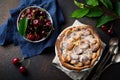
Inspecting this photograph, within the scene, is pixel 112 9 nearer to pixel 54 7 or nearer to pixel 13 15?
pixel 54 7

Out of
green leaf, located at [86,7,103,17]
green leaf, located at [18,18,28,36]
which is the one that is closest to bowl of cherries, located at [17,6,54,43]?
green leaf, located at [18,18,28,36]

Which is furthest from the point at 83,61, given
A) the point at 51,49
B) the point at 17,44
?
the point at 17,44

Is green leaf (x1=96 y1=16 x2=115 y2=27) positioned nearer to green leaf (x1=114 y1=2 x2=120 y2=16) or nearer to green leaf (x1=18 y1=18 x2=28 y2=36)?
green leaf (x1=114 y1=2 x2=120 y2=16)

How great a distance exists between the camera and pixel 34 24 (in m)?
1.21

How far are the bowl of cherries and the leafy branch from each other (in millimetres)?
89

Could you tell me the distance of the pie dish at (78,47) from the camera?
3.93 ft

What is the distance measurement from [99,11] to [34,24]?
8.3 inches

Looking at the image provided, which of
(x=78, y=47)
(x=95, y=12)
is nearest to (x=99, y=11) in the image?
(x=95, y=12)

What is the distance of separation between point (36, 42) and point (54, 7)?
0.42ft

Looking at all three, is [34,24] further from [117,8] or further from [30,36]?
[117,8]

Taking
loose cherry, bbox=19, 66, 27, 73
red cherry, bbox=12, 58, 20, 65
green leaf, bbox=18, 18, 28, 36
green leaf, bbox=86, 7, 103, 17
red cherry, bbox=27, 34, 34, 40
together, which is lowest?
loose cherry, bbox=19, 66, 27, 73

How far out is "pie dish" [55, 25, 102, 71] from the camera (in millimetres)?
1199

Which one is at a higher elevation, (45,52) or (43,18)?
(43,18)

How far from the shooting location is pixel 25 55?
1.27m
